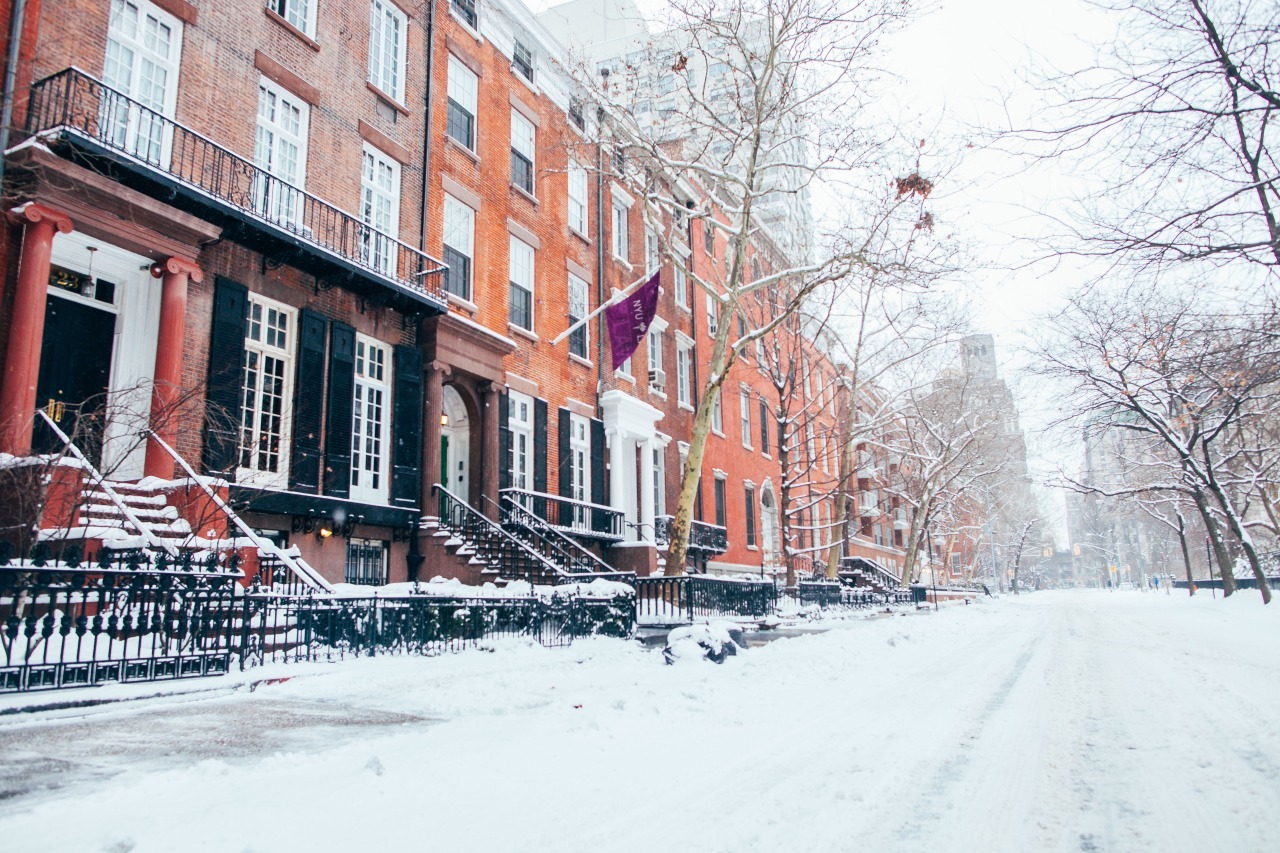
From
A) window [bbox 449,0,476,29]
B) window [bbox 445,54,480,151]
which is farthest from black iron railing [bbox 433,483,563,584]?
window [bbox 449,0,476,29]

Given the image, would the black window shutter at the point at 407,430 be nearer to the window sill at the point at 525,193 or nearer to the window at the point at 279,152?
the window at the point at 279,152

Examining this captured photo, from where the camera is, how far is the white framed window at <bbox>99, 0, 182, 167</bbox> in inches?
459

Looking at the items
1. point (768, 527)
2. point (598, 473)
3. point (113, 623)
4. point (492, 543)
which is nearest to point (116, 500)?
point (113, 623)

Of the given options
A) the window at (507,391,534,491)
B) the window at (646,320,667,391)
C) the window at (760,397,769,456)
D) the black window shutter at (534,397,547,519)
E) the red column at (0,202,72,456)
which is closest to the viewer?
the red column at (0,202,72,456)

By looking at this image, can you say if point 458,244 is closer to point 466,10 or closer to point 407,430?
point 407,430

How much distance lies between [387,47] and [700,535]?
17.0 metres

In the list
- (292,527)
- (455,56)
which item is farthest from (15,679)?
(455,56)

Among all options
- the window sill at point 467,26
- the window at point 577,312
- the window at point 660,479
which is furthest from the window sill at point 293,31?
the window at point 660,479

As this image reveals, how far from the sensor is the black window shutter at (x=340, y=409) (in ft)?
45.4

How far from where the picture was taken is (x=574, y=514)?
20.4m

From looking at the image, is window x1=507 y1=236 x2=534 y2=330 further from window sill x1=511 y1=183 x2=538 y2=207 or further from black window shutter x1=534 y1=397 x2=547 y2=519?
black window shutter x1=534 y1=397 x2=547 y2=519

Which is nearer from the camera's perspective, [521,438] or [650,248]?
[521,438]

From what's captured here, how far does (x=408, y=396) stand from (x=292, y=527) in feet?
12.4

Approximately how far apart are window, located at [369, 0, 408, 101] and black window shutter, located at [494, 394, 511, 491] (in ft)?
23.3
